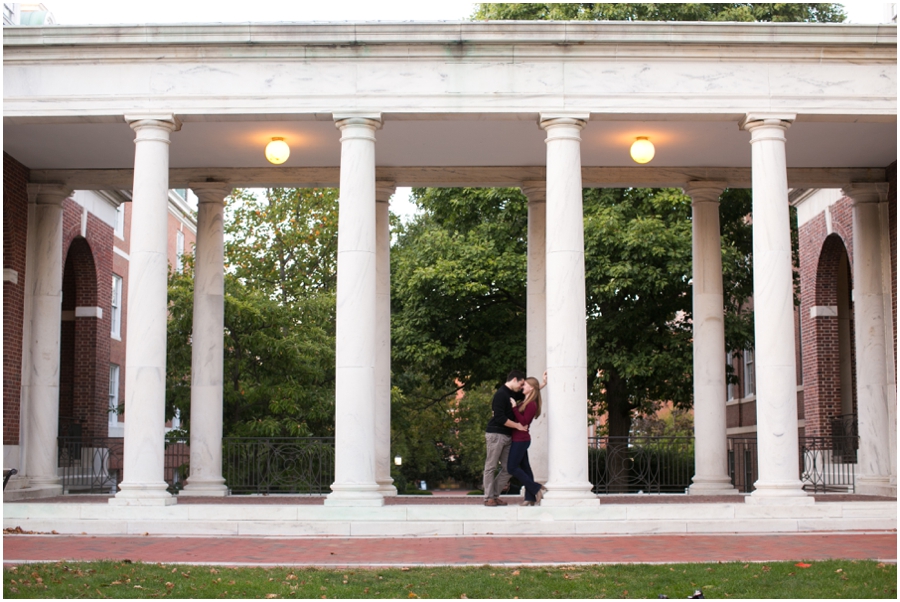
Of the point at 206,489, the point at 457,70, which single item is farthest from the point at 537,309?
the point at 206,489

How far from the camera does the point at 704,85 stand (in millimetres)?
18938

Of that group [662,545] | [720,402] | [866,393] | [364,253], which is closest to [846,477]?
[866,393]

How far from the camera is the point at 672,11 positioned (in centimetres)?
3625

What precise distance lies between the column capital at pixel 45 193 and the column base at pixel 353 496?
10.5m

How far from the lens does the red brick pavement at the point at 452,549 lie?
13.6 m

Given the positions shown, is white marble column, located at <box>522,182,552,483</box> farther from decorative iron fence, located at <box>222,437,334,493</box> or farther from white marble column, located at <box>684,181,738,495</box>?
decorative iron fence, located at <box>222,437,334,493</box>

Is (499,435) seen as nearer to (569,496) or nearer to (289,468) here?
(569,496)

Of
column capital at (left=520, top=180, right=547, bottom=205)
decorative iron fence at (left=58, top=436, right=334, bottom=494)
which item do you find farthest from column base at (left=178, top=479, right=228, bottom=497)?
column capital at (left=520, top=180, right=547, bottom=205)

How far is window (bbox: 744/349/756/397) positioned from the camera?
1571 inches

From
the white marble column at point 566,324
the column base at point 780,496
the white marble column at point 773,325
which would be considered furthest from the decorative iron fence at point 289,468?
the white marble column at point 773,325

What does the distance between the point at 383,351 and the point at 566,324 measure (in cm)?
589

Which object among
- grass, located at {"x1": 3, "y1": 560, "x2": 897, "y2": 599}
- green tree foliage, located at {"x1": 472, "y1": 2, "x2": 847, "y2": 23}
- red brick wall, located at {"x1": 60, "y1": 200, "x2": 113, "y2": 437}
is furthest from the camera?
green tree foliage, located at {"x1": 472, "y1": 2, "x2": 847, "y2": 23}

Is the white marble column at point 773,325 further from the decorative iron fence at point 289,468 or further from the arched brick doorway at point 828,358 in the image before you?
the arched brick doorway at point 828,358

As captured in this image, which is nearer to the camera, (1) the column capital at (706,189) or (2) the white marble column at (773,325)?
(2) the white marble column at (773,325)
